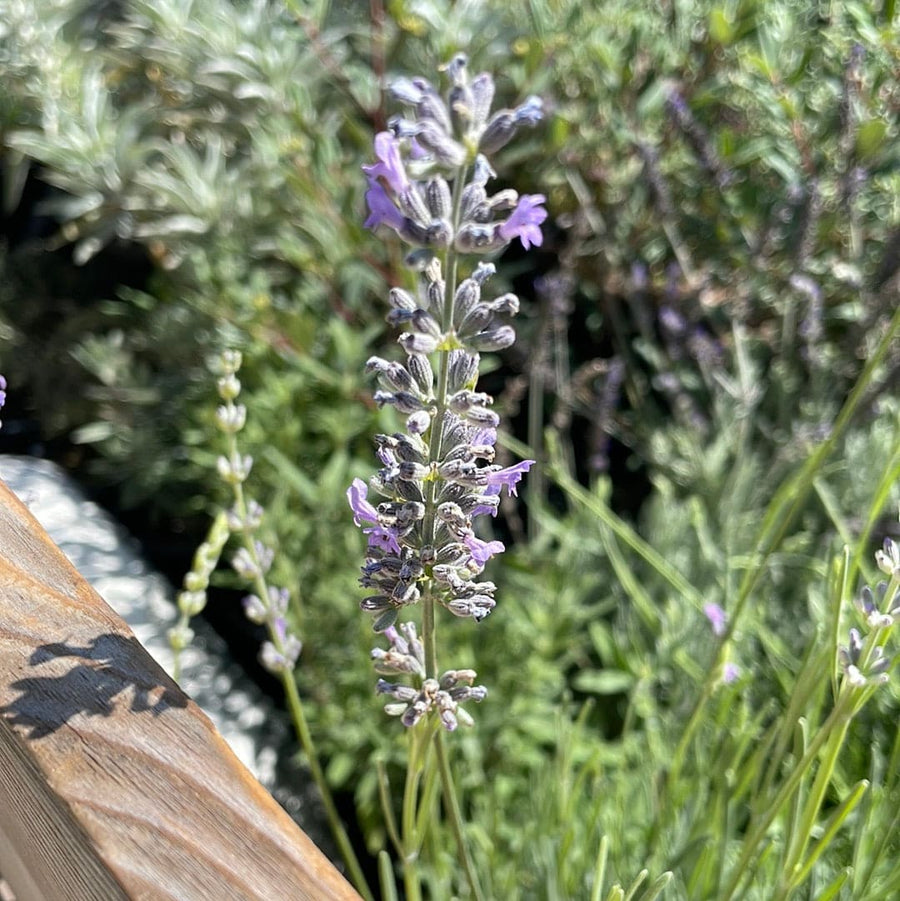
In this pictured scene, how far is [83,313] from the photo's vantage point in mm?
2281

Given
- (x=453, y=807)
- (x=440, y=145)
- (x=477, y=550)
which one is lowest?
(x=453, y=807)

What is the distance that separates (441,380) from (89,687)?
0.26 m

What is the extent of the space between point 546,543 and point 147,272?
1.42 m

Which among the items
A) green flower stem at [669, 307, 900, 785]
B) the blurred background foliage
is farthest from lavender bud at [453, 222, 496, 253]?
the blurred background foliage

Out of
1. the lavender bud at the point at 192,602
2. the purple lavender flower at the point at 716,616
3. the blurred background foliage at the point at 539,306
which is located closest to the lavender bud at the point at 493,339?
the lavender bud at the point at 192,602

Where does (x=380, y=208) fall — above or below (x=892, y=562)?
above

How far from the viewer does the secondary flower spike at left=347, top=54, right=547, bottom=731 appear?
0.54 metres

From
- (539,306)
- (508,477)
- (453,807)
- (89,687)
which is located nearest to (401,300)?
(508,477)

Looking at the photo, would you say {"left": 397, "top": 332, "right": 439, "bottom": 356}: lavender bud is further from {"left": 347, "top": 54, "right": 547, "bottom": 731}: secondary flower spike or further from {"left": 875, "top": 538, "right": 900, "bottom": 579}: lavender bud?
{"left": 875, "top": 538, "right": 900, "bottom": 579}: lavender bud

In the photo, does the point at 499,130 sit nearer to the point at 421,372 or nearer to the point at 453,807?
the point at 421,372

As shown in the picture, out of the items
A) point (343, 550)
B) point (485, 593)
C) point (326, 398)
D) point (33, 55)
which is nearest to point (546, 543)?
point (343, 550)

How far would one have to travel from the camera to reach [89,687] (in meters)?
0.51

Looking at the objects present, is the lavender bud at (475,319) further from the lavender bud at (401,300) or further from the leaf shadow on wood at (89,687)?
the leaf shadow on wood at (89,687)

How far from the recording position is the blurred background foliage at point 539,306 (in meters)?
1.61
